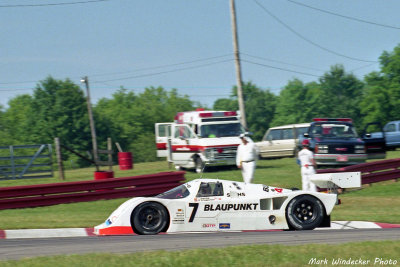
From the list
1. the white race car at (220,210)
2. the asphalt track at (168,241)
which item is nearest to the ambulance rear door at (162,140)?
the white race car at (220,210)

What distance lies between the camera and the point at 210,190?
9875 millimetres

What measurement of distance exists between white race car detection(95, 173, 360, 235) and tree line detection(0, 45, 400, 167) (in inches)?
2024

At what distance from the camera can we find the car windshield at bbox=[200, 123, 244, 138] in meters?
20.5

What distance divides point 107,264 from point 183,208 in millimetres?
3307

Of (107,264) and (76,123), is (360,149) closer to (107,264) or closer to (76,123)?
(107,264)

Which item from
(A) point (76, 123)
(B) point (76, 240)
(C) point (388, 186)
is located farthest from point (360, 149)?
(A) point (76, 123)

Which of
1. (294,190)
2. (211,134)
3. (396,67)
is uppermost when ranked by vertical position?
(396,67)

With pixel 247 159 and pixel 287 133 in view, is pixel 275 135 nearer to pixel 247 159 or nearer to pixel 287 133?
pixel 287 133

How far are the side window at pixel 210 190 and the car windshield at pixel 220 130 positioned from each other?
1056cm

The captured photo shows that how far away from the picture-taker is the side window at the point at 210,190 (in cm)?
980

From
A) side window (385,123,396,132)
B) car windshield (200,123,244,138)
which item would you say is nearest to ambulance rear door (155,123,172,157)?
car windshield (200,123,244,138)

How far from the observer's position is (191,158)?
20.7m

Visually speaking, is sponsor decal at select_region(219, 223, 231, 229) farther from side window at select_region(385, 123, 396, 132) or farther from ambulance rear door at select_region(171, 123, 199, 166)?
side window at select_region(385, 123, 396, 132)

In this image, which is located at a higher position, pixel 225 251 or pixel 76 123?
pixel 76 123
